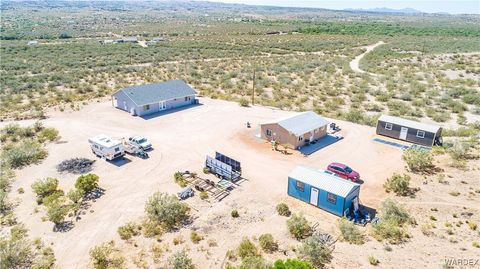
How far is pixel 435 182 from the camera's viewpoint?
90.5ft

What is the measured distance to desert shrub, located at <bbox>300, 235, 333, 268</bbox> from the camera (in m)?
18.4

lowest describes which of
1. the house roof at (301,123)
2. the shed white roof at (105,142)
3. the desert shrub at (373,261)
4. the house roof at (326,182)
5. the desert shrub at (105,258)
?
the desert shrub at (105,258)

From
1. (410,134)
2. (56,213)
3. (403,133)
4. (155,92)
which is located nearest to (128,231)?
(56,213)

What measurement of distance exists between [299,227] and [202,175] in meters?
10.9

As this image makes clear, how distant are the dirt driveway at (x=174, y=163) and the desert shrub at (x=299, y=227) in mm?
1753

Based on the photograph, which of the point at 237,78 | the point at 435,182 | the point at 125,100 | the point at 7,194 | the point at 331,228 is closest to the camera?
the point at 331,228

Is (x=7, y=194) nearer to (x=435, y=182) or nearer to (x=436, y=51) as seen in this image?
(x=435, y=182)

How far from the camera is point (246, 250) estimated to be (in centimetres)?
1933

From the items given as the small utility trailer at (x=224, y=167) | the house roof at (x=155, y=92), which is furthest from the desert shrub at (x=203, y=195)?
the house roof at (x=155, y=92)

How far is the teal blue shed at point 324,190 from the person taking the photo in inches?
917

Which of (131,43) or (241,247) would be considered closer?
(241,247)

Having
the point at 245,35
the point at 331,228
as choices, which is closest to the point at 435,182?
the point at 331,228

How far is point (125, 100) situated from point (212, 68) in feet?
106

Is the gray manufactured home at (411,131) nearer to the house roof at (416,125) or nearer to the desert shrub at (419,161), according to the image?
the house roof at (416,125)
